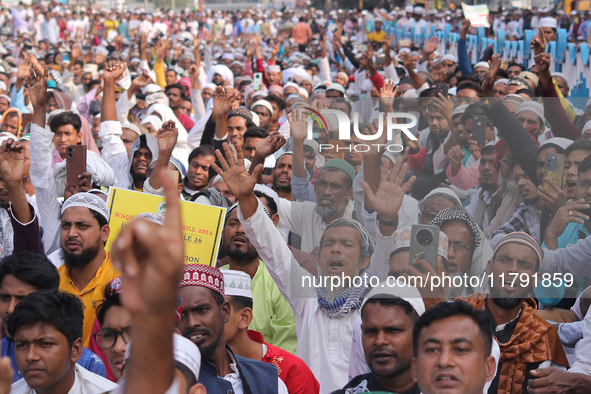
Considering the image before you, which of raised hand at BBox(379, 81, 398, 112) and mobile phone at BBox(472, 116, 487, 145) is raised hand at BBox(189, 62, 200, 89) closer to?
raised hand at BBox(379, 81, 398, 112)

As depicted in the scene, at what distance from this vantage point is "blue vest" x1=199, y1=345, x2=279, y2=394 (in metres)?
2.25

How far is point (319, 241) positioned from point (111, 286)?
987mm

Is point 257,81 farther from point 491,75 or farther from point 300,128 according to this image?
point 300,128

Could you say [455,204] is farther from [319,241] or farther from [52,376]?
[52,376]

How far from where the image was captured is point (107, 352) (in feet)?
8.45

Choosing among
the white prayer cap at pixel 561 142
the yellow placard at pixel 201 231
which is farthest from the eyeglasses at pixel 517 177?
the yellow placard at pixel 201 231

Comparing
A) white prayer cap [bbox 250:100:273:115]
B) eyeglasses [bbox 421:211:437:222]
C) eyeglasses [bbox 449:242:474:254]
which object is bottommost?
eyeglasses [bbox 449:242:474:254]

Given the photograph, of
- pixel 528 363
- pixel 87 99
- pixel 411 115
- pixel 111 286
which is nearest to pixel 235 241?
pixel 111 286

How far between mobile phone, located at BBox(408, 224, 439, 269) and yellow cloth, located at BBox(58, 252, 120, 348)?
142 centimetres

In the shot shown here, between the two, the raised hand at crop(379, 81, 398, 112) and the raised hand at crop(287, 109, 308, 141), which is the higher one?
the raised hand at crop(379, 81, 398, 112)

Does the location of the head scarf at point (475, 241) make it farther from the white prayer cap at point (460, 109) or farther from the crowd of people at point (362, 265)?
the white prayer cap at point (460, 109)

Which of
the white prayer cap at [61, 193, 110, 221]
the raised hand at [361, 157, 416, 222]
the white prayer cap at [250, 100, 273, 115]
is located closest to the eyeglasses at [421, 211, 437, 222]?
the raised hand at [361, 157, 416, 222]

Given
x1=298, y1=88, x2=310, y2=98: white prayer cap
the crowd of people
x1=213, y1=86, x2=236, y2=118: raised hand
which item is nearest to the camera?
the crowd of people

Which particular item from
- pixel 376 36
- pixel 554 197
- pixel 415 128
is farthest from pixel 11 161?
pixel 376 36
